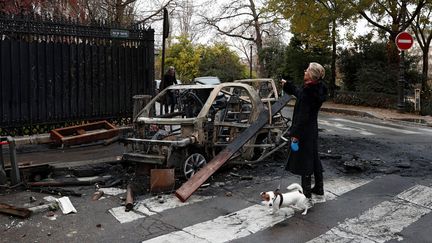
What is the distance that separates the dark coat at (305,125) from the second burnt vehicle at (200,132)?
1.92m

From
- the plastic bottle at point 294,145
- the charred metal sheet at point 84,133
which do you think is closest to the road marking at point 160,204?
the plastic bottle at point 294,145

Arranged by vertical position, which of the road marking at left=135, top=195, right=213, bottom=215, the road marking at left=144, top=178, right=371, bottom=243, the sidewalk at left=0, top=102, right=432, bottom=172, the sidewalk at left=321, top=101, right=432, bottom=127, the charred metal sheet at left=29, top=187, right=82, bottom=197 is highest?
the sidewalk at left=321, top=101, right=432, bottom=127

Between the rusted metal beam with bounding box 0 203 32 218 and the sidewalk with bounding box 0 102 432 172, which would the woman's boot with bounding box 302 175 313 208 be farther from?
the sidewalk with bounding box 0 102 432 172

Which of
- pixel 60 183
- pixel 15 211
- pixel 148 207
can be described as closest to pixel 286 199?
pixel 148 207

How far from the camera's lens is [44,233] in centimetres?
540

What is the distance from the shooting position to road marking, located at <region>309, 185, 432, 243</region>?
5.25 metres

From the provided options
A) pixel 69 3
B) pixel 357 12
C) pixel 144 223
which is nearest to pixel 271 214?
pixel 144 223

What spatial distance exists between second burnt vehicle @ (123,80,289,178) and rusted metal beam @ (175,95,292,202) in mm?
176

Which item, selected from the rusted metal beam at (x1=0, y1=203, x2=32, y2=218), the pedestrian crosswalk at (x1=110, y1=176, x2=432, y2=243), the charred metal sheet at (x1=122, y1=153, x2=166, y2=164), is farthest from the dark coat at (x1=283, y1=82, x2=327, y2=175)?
the rusted metal beam at (x1=0, y1=203, x2=32, y2=218)

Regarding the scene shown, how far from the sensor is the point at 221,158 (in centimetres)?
743

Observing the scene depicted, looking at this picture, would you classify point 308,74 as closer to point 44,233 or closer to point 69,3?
point 44,233

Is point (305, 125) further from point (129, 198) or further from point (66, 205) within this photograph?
point (66, 205)

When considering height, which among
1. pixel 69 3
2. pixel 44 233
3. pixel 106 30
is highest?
pixel 69 3

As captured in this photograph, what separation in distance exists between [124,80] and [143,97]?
2.48 m
